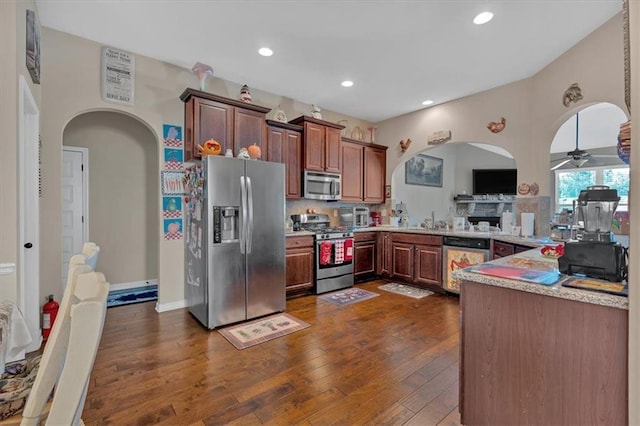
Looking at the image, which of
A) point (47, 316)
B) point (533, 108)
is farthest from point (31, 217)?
point (533, 108)

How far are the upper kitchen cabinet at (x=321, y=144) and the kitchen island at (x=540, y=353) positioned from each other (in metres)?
3.21

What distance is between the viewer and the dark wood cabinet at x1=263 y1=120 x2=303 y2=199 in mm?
4137

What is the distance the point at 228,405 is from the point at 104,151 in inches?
163

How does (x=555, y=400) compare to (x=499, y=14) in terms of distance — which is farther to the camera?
(x=499, y=14)

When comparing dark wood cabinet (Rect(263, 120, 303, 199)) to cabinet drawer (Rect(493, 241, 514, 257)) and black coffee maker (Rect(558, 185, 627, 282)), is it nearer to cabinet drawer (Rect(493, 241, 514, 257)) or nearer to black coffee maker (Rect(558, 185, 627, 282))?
cabinet drawer (Rect(493, 241, 514, 257))

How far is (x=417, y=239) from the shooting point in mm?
4535

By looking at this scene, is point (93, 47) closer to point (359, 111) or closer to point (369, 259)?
point (359, 111)

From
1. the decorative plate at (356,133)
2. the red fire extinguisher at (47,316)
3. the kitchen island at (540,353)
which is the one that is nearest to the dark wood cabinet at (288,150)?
the decorative plate at (356,133)

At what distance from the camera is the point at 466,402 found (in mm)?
1644

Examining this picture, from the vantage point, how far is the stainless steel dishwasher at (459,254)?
3838mm

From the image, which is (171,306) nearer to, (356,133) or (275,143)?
(275,143)

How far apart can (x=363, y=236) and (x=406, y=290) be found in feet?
3.54

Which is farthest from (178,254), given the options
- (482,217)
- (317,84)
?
(482,217)

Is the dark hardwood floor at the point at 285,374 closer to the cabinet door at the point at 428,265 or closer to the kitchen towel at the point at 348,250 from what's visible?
the cabinet door at the point at 428,265
